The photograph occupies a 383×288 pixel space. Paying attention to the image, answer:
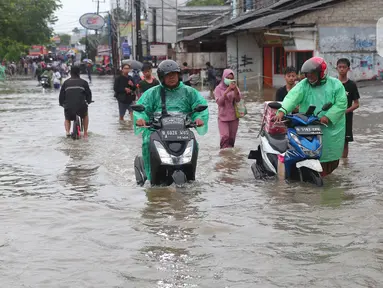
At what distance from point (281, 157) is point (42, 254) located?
3.58 meters

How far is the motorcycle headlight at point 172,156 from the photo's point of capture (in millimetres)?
7656

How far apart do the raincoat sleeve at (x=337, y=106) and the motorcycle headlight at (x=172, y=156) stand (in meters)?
1.70

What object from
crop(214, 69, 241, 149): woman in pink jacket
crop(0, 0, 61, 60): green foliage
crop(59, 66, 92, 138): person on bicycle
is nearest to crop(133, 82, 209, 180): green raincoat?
crop(214, 69, 241, 149): woman in pink jacket

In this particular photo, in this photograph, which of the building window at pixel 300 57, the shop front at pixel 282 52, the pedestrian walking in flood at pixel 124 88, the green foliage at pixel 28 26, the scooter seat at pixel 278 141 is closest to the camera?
the scooter seat at pixel 278 141

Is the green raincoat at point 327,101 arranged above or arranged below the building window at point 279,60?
below

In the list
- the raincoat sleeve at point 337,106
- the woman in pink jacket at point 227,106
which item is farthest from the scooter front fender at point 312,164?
the woman in pink jacket at point 227,106

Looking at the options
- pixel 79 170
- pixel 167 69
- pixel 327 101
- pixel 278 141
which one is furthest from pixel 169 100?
pixel 79 170

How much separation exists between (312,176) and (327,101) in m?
0.90

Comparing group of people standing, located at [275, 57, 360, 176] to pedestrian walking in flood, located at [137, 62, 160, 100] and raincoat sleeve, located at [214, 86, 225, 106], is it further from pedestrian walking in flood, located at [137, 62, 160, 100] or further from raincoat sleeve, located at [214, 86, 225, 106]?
pedestrian walking in flood, located at [137, 62, 160, 100]

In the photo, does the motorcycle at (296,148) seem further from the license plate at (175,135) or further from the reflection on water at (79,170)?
the reflection on water at (79,170)

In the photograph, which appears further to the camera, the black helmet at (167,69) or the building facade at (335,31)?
the building facade at (335,31)

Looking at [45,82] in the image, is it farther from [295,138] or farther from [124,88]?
[295,138]

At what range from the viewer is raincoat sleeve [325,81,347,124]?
823cm

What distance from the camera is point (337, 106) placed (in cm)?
827
